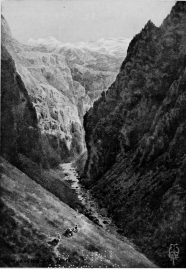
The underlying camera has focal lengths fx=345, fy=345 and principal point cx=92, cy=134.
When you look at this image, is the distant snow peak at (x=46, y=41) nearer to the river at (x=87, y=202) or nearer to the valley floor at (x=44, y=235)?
the valley floor at (x=44, y=235)

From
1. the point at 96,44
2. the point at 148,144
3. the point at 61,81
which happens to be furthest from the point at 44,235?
the point at 61,81

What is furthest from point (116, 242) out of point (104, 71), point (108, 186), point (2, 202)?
point (104, 71)

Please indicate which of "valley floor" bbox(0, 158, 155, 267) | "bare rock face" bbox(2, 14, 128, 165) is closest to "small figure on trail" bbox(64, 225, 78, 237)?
"valley floor" bbox(0, 158, 155, 267)

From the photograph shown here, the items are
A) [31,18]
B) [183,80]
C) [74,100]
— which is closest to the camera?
[31,18]

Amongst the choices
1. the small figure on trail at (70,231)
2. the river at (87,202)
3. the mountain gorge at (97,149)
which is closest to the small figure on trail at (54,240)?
the mountain gorge at (97,149)

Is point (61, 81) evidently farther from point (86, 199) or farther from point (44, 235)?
point (44, 235)

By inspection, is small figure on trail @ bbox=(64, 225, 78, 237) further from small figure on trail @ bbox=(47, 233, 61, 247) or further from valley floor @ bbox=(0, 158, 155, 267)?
small figure on trail @ bbox=(47, 233, 61, 247)

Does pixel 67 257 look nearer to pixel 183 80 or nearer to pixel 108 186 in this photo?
pixel 108 186
